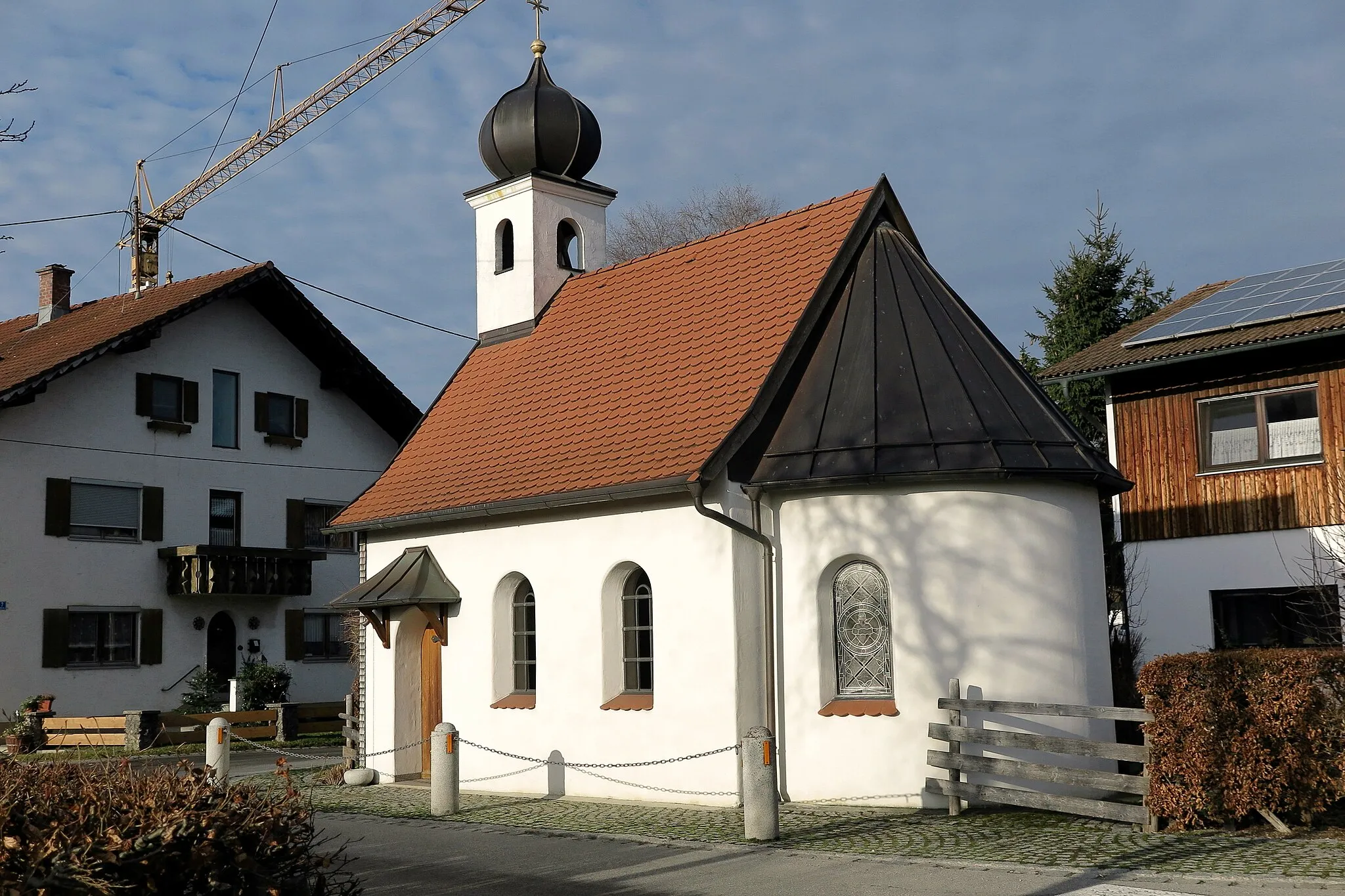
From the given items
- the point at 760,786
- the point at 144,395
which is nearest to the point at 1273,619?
the point at 760,786

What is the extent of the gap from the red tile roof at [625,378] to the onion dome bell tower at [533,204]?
1.67 feet

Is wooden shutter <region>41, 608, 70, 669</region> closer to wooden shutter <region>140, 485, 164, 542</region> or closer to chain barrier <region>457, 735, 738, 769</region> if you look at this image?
wooden shutter <region>140, 485, 164, 542</region>

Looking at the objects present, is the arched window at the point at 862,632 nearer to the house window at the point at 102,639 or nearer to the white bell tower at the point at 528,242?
the white bell tower at the point at 528,242

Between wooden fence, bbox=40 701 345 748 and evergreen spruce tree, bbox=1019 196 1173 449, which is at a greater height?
evergreen spruce tree, bbox=1019 196 1173 449

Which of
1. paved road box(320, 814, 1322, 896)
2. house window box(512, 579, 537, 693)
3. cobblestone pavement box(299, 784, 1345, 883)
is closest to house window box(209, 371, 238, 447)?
house window box(512, 579, 537, 693)

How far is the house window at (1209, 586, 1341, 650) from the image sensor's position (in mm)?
18594

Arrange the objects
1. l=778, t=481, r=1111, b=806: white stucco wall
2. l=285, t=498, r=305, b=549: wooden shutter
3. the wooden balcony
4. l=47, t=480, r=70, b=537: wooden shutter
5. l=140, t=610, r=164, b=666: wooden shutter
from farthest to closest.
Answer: l=285, t=498, r=305, b=549: wooden shutter
the wooden balcony
l=140, t=610, r=164, b=666: wooden shutter
l=47, t=480, r=70, b=537: wooden shutter
l=778, t=481, r=1111, b=806: white stucco wall

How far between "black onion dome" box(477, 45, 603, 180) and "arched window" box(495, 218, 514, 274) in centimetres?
77

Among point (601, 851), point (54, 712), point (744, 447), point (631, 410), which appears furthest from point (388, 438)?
point (601, 851)

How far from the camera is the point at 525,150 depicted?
68.0 feet

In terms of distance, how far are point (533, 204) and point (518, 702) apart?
7.68 m

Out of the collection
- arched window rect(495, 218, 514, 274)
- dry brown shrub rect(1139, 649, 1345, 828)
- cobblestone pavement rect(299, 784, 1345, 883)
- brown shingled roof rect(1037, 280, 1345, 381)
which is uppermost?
arched window rect(495, 218, 514, 274)

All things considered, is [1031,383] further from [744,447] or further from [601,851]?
[601,851]

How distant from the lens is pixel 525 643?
17000mm
